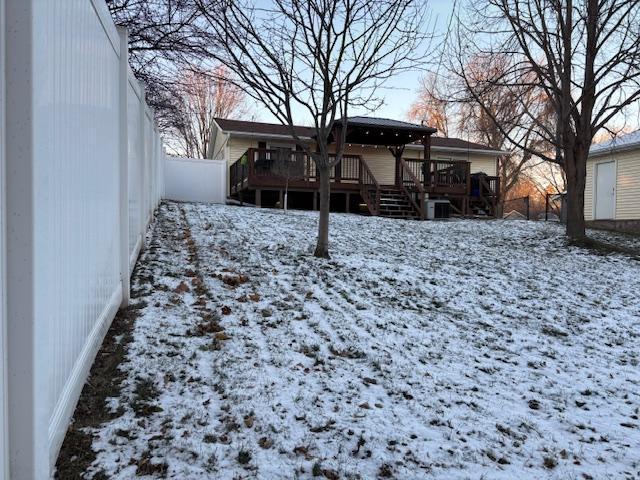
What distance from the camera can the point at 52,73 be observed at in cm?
197

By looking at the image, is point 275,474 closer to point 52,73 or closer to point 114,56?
point 52,73

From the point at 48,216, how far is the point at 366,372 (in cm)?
260

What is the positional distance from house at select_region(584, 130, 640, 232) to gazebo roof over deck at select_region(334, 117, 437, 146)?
598 cm

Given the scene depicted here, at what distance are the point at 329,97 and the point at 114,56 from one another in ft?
13.7

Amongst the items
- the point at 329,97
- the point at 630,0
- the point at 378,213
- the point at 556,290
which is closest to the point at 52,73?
the point at 329,97

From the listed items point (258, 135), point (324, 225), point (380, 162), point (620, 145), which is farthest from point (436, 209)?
point (324, 225)

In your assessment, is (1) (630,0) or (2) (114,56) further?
(1) (630,0)

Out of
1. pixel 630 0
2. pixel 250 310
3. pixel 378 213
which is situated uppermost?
pixel 630 0

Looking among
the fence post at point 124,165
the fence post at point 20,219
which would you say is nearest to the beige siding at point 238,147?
the fence post at point 124,165

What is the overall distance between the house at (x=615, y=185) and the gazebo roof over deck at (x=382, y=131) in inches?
235

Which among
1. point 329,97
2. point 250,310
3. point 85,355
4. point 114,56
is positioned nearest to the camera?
point 85,355

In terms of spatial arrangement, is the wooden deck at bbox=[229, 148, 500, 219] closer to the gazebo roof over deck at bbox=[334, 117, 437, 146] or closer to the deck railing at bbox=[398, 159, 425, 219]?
the deck railing at bbox=[398, 159, 425, 219]

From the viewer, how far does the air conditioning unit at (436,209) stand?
52.0 feet

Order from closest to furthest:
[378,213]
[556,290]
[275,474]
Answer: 1. [275,474]
2. [556,290]
3. [378,213]
